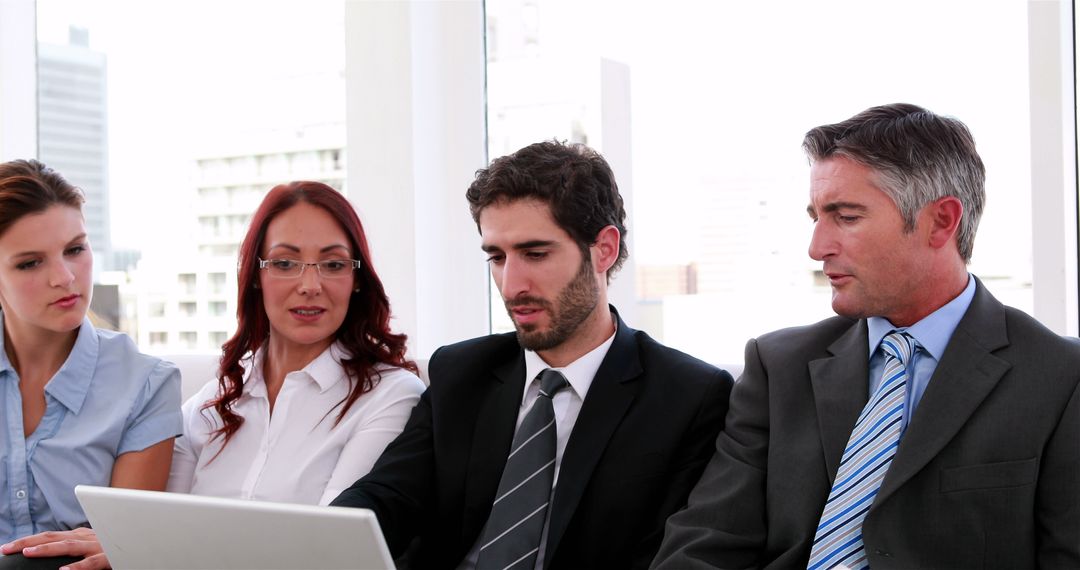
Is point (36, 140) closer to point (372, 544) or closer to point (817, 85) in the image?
point (817, 85)

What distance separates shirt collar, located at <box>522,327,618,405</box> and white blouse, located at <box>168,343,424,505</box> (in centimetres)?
37

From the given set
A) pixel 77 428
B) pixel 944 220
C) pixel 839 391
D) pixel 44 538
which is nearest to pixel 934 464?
pixel 839 391

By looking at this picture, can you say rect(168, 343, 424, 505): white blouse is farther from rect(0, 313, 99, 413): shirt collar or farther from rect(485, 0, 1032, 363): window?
rect(485, 0, 1032, 363): window

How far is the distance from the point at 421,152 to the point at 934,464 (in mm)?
1977

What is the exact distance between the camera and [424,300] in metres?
3.18

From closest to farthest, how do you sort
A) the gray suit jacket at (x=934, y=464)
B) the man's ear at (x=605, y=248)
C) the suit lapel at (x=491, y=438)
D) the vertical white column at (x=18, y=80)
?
the gray suit jacket at (x=934, y=464), the suit lapel at (x=491, y=438), the man's ear at (x=605, y=248), the vertical white column at (x=18, y=80)

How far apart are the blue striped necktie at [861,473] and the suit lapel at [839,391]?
0.05ft

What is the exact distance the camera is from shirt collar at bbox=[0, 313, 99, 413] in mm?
2348

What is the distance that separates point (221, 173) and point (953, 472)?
9.36ft

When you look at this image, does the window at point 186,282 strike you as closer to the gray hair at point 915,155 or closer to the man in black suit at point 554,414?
the man in black suit at point 554,414

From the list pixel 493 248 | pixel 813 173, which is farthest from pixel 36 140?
pixel 813 173

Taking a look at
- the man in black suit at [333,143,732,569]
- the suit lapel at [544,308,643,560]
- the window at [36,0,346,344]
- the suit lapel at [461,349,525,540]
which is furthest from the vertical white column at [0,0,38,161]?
the suit lapel at [544,308,643,560]

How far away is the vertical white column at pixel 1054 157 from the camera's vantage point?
8.17ft

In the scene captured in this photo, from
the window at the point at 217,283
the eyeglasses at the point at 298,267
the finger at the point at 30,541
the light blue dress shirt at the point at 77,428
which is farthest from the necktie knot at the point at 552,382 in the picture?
the window at the point at 217,283
